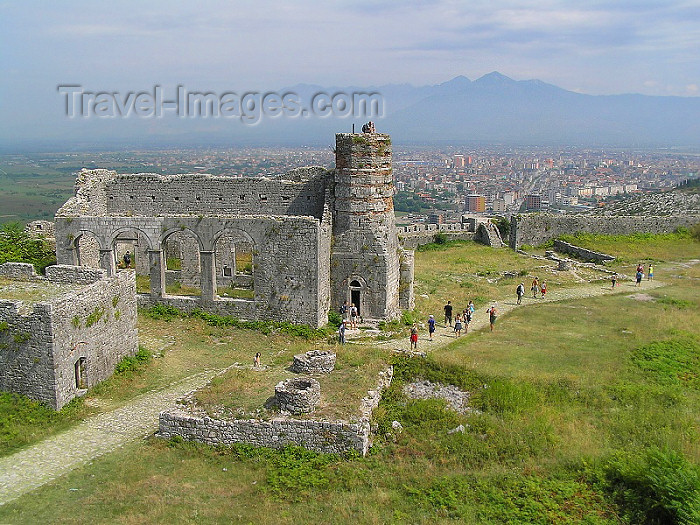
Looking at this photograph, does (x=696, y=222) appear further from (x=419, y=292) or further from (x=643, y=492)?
(x=643, y=492)

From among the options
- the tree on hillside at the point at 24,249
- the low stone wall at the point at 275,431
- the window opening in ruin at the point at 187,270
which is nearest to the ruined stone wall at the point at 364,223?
the window opening in ruin at the point at 187,270

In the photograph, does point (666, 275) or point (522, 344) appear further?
point (666, 275)

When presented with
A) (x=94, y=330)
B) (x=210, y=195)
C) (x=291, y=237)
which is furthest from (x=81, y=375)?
(x=210, y=195)

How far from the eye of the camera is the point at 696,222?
146ft

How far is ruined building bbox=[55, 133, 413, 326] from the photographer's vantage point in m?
22.0

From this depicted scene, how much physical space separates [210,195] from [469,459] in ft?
55.9

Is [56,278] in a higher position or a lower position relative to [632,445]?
higher

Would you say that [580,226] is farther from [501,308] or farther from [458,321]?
[458,321]

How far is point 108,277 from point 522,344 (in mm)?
12929

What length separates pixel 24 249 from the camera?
1015 inches

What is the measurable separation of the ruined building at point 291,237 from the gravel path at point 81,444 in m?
6.19

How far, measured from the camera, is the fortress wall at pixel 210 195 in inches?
993

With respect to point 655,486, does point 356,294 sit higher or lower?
higher

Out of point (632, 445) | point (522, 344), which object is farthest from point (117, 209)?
point (632, 445)
